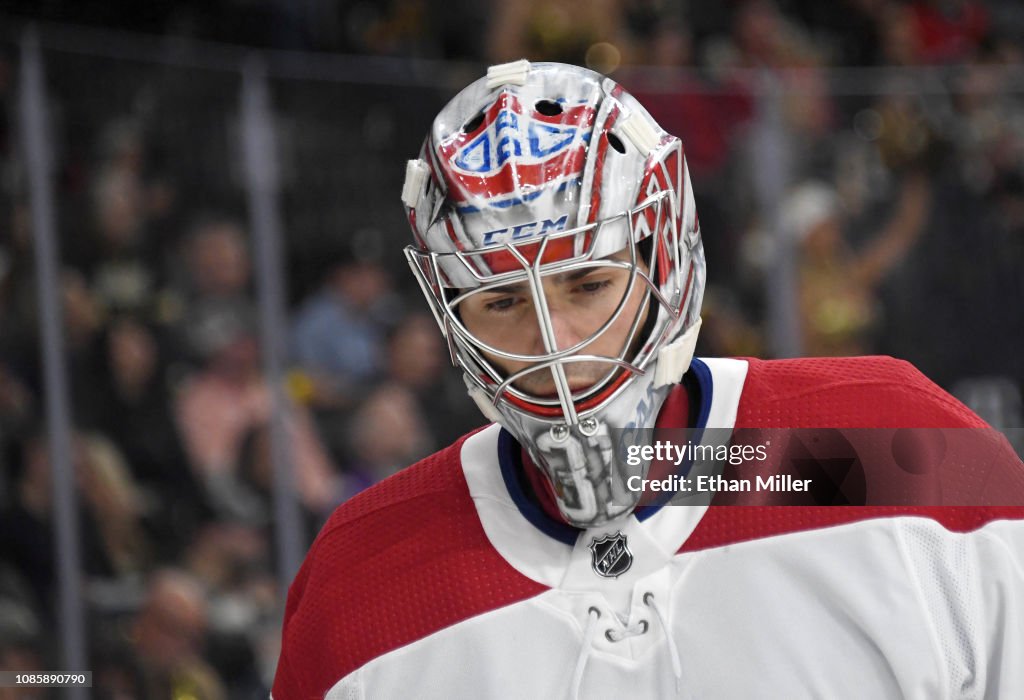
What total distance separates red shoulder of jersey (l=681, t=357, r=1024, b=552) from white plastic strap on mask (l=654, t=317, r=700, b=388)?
9 cm

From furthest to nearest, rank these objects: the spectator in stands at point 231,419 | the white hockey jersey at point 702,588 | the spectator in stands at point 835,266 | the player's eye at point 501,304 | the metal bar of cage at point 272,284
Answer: the spectator in stands at point 835,266
the metal bar of cage at point 272,284
the spectator in stands at point 231,419
the player's eye at point 501,304
the white hockey jersey at point 702,588

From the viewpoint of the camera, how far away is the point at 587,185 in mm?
1794

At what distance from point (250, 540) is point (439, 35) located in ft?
9.19

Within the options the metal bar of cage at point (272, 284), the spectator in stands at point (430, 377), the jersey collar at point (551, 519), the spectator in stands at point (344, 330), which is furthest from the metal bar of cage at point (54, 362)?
the jersey collar at point (551, 519)

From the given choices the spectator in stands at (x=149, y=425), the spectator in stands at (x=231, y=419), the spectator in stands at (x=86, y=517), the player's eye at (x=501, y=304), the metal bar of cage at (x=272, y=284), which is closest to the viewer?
the player's eye at (x=501, y=304)

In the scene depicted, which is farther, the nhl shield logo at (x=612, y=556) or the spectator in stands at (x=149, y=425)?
the spectator in stands at (x=149, y=425)

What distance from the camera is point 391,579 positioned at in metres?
1.96

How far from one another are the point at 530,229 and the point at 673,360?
27 cm

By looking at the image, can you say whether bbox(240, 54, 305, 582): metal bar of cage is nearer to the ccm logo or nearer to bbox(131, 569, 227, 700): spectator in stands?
bbox(131, 569, 227, 700): spectator in stands

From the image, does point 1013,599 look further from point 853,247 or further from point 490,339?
point 853,247

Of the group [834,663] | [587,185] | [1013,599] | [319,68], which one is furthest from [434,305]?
[319,68]

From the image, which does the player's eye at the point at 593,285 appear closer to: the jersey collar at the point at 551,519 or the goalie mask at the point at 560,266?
the goalie mask at the point at 560,266

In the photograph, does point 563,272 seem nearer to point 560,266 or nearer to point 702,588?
point 560,266

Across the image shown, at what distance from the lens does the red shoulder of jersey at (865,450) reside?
1.77 meters
